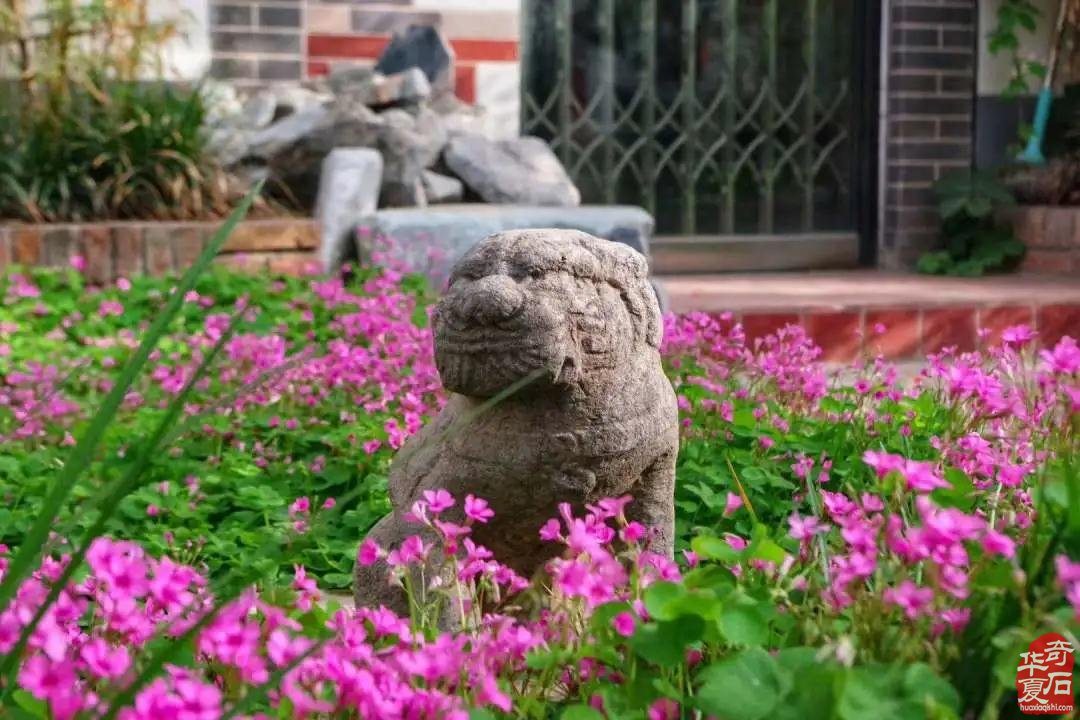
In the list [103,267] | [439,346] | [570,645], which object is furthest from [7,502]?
[103,267]

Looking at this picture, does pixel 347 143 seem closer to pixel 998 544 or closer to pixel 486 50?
pixel 486 50

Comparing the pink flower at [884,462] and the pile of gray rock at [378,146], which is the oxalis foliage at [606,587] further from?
the pile of gray rock at [378,146]

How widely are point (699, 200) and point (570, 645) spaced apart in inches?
274

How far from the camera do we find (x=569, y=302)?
2.20 m

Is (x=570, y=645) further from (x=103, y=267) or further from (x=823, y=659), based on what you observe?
(x=103, y=267)

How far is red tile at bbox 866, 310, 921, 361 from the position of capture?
253 inches

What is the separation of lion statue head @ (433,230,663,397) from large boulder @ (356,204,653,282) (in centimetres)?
389

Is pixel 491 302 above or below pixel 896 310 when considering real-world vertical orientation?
above

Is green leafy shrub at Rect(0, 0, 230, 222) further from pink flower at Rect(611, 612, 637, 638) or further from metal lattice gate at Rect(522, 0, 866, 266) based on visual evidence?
pink flower at Rect(611, 612, 637, 638)

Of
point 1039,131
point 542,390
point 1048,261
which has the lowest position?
point 1048,261

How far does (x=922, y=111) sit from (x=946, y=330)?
8.22 ft

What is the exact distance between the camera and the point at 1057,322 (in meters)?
6.84

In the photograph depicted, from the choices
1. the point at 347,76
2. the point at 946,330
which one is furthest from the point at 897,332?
the point at 347,76

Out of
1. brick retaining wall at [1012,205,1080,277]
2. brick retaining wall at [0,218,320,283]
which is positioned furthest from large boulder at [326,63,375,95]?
brick retaining wall at [1012,205,1080,277]
